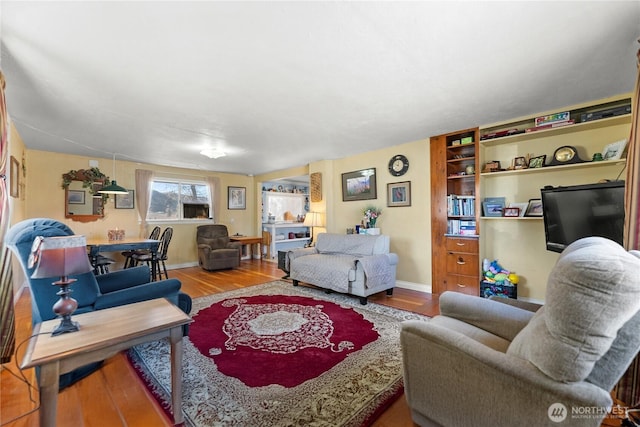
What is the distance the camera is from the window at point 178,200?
6039 millimetres

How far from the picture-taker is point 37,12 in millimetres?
1531

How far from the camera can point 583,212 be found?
2.36m

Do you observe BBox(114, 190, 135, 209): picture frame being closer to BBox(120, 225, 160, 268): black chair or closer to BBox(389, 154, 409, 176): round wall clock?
BBox(120, 225, 160, 268): black chair

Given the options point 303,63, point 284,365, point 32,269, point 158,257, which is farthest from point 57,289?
point 158,257

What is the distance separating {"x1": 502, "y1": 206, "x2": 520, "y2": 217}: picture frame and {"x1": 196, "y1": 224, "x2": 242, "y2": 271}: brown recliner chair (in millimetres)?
5057

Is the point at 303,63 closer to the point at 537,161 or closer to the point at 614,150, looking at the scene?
the point at 537,161

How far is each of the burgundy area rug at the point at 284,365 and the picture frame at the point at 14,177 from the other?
2.88 meters

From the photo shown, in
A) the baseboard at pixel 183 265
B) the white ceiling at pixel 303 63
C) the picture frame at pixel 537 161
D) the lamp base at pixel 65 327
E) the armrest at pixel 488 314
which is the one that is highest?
the white ceiling at pixel 303 63

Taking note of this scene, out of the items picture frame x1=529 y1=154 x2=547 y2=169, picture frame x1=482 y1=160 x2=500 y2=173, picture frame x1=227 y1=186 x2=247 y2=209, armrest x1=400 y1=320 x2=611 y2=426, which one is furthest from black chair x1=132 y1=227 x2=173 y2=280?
picture frame x1=529 y1=154 x2=547 y2=169

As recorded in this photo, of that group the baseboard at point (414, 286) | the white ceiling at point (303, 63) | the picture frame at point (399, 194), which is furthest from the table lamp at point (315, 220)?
the white ceiling at point (303, 63)

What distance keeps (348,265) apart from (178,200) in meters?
4.82

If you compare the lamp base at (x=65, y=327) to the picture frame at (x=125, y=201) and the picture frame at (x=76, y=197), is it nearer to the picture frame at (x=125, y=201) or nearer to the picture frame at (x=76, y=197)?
the picture frame at (x=125, y=201)

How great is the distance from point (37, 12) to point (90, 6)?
35cm

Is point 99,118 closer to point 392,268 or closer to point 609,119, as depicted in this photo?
point 392,268
